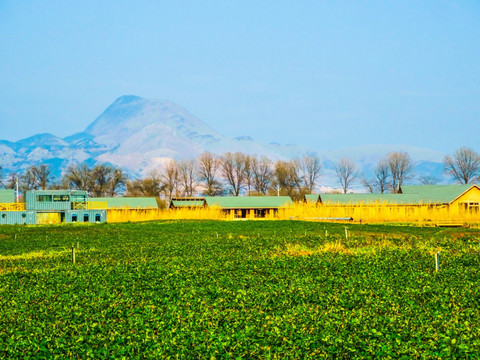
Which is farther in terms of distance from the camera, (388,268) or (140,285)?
(388,268)

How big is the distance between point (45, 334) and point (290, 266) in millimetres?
13942

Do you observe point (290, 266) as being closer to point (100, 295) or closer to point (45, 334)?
point (100, 295)

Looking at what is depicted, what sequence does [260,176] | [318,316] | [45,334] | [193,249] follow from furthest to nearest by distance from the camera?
[260,176], [193,249], [318,316], [45,334]

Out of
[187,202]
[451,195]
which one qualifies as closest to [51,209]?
[187,202]

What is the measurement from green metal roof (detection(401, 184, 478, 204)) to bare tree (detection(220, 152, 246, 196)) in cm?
4948

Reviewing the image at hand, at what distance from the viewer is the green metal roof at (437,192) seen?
3558 inches

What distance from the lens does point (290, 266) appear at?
2638cm

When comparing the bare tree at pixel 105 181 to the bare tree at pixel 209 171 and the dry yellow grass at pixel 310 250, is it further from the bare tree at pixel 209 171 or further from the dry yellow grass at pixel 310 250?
the dry yellow grass at pixel 310 250

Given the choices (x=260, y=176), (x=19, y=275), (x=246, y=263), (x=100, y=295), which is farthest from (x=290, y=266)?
(x=260, y=176)

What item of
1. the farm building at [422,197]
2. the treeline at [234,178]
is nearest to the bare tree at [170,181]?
the treeline at [234,178]

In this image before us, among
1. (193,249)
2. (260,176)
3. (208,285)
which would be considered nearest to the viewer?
(208,285)

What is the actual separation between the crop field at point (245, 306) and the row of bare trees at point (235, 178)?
4323 inches

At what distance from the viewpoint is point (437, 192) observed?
316 ft

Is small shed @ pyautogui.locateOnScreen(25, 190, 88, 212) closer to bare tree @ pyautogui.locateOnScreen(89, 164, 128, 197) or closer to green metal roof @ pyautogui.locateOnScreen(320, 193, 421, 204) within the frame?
green metal roof @ pyautogui.locateOnScreen(320, 193, 421, 204)
